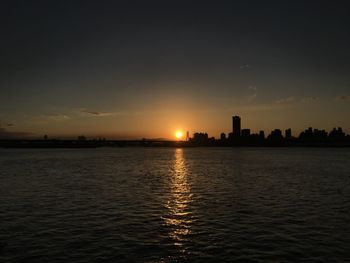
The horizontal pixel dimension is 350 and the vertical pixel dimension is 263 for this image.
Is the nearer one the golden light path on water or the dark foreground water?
the dark foreground water

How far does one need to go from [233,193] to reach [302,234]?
2316 cm

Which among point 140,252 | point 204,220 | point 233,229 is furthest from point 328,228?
point 140,252

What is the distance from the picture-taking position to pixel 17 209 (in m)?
35.6

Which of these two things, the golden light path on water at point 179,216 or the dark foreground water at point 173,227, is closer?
the dark foreground water at point 173,227

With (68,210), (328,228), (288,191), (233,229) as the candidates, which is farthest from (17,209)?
(288,191)

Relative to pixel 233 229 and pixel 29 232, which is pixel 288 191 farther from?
pixel 29 232

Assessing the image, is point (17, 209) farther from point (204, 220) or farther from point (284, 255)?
point (284, 255)

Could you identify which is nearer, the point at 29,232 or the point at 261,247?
the point at 261,247

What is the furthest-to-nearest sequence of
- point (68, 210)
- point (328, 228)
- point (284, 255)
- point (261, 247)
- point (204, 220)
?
1. point (68, 210)
2. point (204, 220)
3. point (328, 228)
4. point (261, 247)
5. point (284, 255)

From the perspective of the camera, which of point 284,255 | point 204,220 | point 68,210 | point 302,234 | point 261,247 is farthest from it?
point 68,210

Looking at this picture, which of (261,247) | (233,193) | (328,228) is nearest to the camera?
(261,247)

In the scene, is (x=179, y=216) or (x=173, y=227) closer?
→ (x=173, y=227)

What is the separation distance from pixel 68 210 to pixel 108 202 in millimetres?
5944

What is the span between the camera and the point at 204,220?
3086 cm
